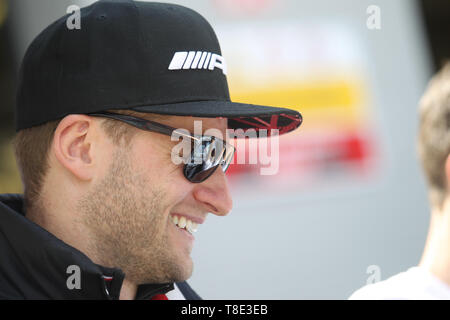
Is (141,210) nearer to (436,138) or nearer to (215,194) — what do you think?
(215,194)

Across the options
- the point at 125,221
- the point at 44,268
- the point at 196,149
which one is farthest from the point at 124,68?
the point at 44,268

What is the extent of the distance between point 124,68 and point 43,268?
0.59 m

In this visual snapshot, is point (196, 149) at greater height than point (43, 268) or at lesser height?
greater

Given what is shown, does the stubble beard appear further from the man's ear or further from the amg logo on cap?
the amg logo on cap

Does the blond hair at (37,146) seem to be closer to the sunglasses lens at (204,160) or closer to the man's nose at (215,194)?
the sunglasses lens at (204,160)

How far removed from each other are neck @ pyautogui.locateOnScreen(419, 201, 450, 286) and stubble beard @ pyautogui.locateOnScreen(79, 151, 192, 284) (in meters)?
0.93

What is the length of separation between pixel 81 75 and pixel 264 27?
312 centimetres

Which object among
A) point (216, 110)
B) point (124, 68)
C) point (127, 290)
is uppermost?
point (124, 68)

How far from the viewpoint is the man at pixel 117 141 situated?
5.35 feet

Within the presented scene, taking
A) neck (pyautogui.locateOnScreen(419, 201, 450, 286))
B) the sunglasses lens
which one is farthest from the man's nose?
neck (pyautogui.locateOnScreen(419, 201, 450, 286))

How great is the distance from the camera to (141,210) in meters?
1.69
